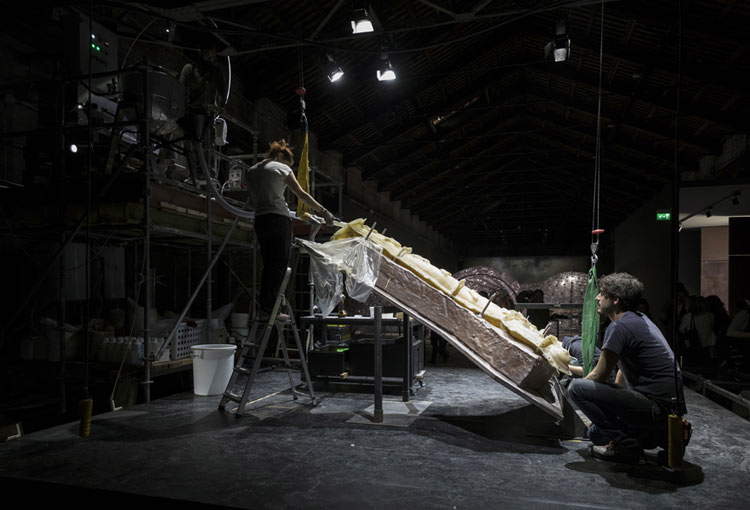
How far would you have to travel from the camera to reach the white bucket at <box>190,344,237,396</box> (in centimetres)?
546

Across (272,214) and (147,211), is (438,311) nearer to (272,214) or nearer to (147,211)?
(272,214)

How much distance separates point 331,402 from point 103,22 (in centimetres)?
607

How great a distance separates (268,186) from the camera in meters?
4.46

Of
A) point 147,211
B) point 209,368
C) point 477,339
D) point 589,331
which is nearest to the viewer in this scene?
point 589,331

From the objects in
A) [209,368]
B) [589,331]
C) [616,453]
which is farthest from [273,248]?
[616,453]

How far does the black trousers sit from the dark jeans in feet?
9.17

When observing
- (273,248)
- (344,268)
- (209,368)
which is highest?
(273,248)

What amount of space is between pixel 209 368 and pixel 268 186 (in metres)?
2.42

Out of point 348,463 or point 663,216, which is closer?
point 348,463

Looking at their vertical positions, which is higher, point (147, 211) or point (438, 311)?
point (147, 211)

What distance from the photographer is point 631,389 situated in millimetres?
3416

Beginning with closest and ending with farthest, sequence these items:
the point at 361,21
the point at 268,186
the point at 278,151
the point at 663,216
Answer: the point at 268,186, the point at 278,151, the point at 361,21, the point at 663,216

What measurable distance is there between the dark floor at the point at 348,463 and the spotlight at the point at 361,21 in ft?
16.6

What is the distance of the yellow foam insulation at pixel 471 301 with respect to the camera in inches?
165
